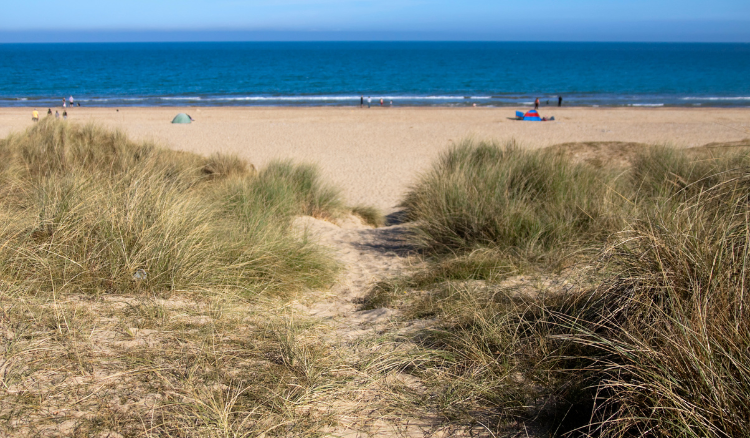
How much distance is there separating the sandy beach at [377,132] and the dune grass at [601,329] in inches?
233

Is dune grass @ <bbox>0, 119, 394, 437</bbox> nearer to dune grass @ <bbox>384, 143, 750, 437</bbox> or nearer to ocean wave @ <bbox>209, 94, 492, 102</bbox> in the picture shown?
dune grass @ <bbox>384, 143, 750, 437</bbox>

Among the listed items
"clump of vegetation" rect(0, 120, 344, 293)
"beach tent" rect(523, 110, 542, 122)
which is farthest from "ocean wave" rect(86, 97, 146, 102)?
"clump of vegetation" rect(0, 120, 344, 293)

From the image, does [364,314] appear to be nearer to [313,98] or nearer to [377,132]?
[377,132]

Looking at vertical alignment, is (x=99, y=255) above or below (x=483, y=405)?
above

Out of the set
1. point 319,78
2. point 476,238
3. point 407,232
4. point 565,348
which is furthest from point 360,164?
point 319,78

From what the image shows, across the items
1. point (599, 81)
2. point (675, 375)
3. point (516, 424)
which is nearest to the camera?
point (675, 375)

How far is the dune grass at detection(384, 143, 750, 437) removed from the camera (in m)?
1.97

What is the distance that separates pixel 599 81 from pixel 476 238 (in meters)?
53.7

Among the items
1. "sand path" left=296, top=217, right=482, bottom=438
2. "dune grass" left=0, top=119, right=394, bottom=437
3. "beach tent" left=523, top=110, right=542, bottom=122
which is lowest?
"sand path" left=296, top=217, right=482, bottom=438

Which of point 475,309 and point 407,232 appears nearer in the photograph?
point 475,309

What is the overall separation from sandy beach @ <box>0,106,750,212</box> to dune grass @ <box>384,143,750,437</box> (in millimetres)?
5925

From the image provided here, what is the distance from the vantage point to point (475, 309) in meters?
3.26

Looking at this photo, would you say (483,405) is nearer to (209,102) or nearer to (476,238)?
(476,238)

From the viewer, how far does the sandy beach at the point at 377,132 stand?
1347 centimetres
